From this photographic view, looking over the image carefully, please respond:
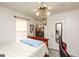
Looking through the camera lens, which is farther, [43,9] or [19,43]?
[19,43]

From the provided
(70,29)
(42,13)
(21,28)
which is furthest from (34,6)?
(70,29)

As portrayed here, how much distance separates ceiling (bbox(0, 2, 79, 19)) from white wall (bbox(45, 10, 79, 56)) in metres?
0.06

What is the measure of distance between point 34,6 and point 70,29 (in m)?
0.45

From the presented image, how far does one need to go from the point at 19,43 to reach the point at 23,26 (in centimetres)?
21

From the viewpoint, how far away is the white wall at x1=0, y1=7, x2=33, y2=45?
914 millimetres

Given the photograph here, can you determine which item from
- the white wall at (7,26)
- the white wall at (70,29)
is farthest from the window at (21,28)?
the white wall at (70,29)

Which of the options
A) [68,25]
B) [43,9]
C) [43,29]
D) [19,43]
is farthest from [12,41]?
[68,25]

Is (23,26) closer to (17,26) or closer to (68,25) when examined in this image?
(17,26)

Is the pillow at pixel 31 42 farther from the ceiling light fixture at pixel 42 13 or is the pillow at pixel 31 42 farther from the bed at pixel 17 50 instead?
the ceiling light fixture at pixel 42 13

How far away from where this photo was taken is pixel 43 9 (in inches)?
35.0

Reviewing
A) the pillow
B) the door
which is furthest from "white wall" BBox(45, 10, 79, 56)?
the pillow

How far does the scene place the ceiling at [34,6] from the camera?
79 centimetres

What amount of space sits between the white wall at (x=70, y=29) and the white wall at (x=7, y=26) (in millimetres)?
264

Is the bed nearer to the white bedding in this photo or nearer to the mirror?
the white bedding
